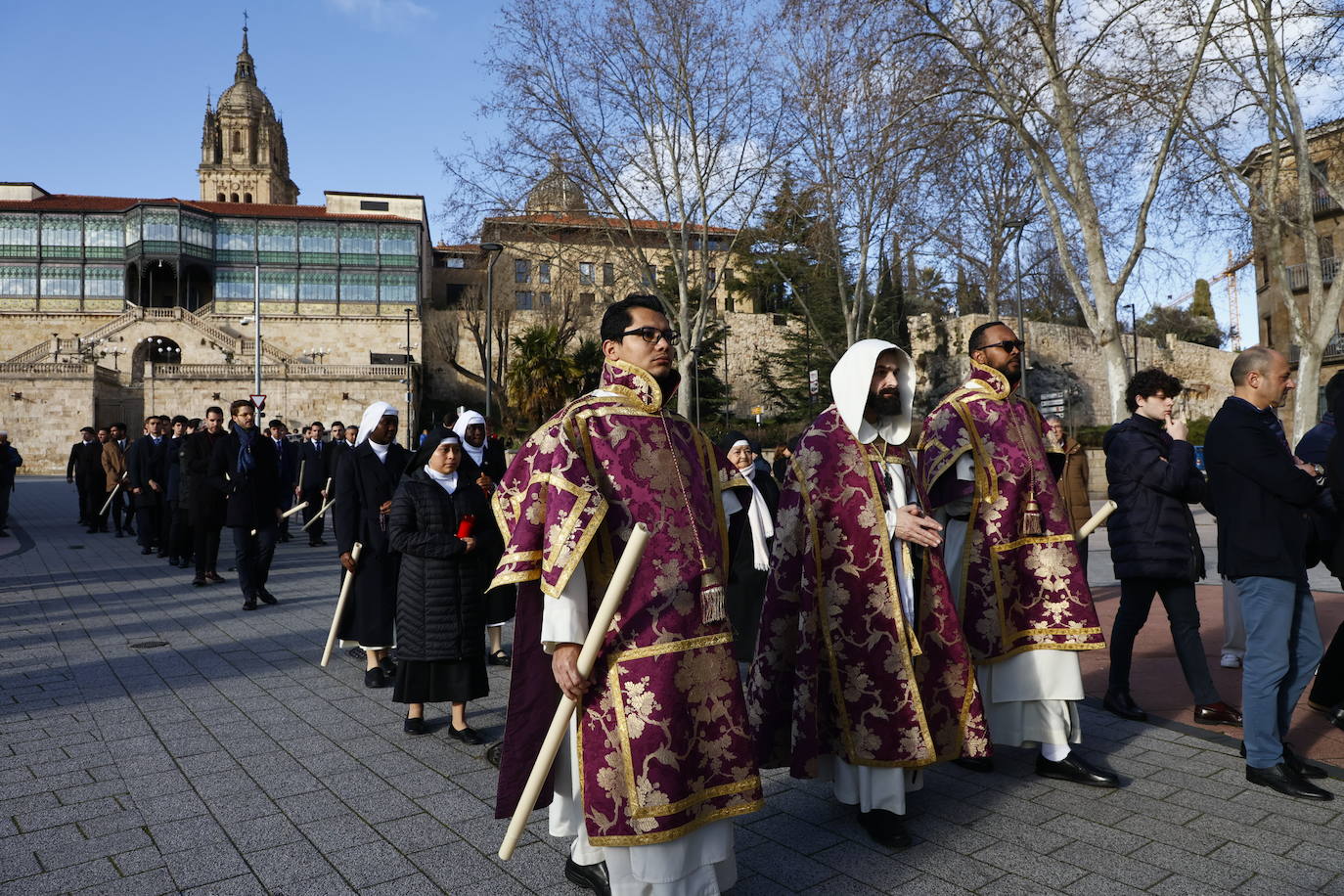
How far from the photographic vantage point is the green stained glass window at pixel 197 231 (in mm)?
60219

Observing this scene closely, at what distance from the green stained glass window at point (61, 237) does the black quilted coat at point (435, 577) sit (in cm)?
6777

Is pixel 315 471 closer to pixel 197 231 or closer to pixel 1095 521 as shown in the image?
pixel 1095 521

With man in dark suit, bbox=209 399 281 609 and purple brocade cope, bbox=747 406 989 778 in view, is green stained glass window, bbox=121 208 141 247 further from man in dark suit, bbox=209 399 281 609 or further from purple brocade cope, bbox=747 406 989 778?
purple brocade cope, bbox=747 406 989 778

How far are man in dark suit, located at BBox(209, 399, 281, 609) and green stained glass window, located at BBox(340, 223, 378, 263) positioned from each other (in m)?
55.8

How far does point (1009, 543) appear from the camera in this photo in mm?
4762

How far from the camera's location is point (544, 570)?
3043mm

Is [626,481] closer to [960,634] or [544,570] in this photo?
[544,570]

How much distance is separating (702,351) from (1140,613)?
119 feet

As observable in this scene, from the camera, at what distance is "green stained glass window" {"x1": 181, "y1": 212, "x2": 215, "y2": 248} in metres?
60.2

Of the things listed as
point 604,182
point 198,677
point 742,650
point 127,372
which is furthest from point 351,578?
point 127,372

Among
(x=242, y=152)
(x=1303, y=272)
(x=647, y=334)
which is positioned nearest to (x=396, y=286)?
(x=242, y=152)

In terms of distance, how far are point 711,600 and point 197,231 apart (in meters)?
66.8

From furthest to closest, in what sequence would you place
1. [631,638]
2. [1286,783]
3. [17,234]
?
[17,234] → [1286,783] → [631,638]

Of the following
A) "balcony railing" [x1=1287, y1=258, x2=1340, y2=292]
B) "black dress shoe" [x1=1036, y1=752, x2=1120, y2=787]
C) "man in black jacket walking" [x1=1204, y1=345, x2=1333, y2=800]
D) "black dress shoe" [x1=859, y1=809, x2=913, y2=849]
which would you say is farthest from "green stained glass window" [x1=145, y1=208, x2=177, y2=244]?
"man in black jacket walking" [x1=1204, y1=345, x2=1333, y2=800]
